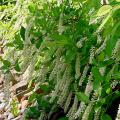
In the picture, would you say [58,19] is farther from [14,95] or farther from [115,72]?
[14,95]

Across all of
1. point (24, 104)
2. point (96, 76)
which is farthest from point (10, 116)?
point (96, 76)

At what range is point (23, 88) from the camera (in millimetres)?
6512

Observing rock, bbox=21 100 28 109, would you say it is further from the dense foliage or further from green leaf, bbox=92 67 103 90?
green leaf, bbox=92 67 103 90

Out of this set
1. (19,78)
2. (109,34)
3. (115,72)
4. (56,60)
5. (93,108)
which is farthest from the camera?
(19,78)

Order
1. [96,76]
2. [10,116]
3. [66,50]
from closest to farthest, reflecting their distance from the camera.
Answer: [96,76] → [66,50] → [10,116]

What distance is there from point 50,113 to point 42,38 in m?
1.20

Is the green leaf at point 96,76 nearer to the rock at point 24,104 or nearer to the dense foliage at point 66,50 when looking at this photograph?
the dense foliage at point 66,50

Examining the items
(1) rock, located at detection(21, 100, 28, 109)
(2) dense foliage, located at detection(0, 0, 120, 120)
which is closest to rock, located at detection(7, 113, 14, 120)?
(1) rock, located at detection(21, 100, 28, 109)

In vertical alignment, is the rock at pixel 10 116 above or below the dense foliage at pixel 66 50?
below

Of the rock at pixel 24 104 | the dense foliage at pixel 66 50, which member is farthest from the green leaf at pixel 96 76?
the rock at pixel 24 104

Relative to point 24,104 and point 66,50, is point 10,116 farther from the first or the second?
point 66,50

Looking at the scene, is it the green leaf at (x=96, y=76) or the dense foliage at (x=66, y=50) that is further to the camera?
the dense foliage at (x=66, y=50)

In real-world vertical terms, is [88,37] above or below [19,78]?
above

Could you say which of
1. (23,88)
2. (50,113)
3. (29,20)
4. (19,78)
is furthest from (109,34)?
(19,78)
